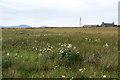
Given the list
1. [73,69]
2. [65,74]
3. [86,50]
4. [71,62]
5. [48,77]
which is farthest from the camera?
[86,50]

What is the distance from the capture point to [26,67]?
7.02m

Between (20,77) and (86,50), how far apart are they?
437cm

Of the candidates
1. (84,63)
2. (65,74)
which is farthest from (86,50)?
(65,74)

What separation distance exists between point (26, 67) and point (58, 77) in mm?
1440

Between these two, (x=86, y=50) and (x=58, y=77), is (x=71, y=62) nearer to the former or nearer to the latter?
(x=58, y=77)

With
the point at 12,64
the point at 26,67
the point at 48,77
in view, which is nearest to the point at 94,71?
the point at 48,77

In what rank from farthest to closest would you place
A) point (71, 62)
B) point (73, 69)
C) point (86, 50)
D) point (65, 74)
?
point (86, 50) → point (71, 62) → point (73, 69) → point (65, 74)

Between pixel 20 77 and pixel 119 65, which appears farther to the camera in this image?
pixel 119 65

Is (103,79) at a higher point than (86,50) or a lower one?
lower

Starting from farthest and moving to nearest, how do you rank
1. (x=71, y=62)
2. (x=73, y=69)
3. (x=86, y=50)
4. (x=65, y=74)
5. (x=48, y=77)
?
(x=86, y=50) < (x=71, y=62) < (x=73, y=69) < (x=65, y=74) < (x=48, y=77)

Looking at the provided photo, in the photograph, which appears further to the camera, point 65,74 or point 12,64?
point 12,64

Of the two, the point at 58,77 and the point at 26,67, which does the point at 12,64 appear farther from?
the point at 58,77

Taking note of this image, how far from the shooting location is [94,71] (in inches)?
267

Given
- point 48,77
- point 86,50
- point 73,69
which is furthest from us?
point 86,50
